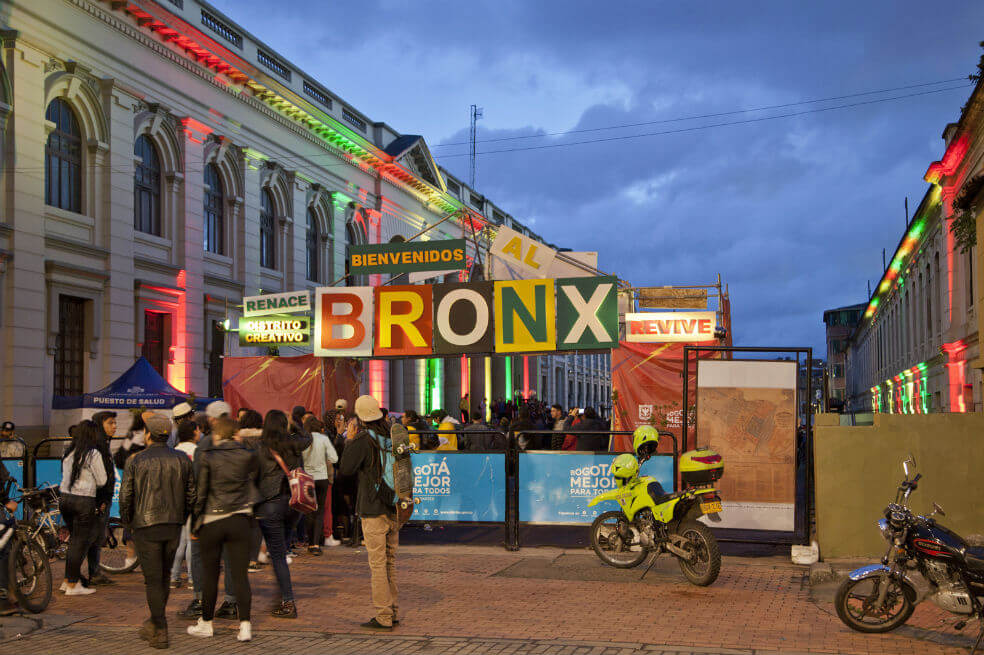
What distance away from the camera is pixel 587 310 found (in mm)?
14484

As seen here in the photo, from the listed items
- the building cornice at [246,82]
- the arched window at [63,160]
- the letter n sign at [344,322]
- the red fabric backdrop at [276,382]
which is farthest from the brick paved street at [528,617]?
the building cornice at [246,82]

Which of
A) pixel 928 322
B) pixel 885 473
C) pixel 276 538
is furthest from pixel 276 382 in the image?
pixel 928 322

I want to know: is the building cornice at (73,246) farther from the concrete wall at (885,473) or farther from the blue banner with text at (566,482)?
the concrete wall at (885,473)

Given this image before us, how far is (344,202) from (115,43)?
1446 centimetres

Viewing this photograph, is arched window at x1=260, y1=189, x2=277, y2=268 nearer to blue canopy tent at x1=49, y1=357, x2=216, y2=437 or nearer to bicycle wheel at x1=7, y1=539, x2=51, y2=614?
blue canopy tent at x1=49, y1=357, x2=216, y2=437

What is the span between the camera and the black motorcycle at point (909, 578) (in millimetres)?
7172

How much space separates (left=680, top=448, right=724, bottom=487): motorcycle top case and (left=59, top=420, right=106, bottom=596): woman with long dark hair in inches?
→ 236

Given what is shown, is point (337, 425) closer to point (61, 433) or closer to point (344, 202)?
point (61, 433)

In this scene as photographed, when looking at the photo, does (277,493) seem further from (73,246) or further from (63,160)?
(63,160)

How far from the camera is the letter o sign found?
14.9 m

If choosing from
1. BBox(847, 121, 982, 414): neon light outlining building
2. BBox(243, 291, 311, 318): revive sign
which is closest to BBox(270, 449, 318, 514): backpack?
BBox(847, 121, 982, 414): neon light outlining building

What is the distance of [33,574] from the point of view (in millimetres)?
8727

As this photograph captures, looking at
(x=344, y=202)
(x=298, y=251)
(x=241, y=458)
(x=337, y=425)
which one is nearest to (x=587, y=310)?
(x=337, y=425)

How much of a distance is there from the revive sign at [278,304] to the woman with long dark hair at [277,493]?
923 cm
